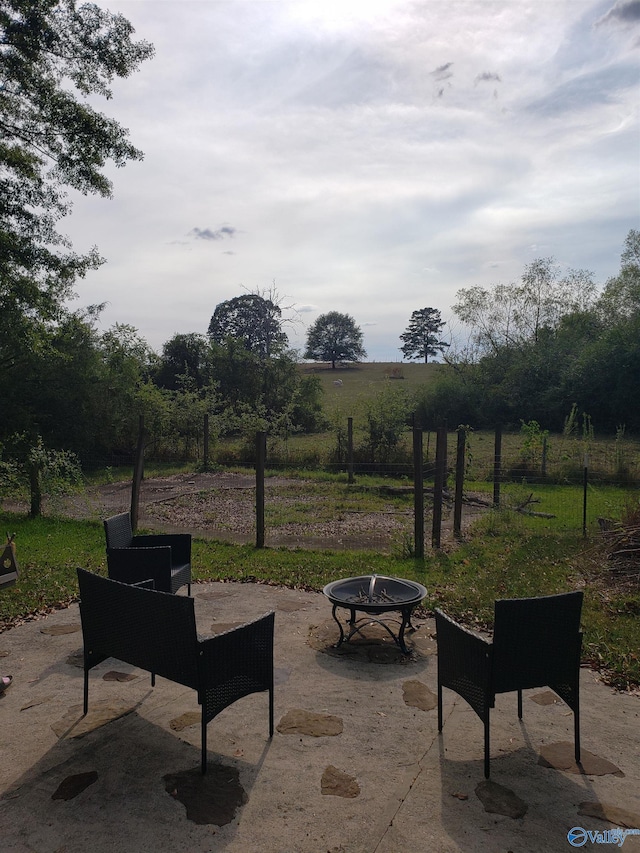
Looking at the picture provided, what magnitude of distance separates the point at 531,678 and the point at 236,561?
5.49 metres

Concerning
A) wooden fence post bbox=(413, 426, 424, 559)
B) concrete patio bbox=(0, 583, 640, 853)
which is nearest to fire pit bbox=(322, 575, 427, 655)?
concrete patio bbox=(0, 583, 640, 853)

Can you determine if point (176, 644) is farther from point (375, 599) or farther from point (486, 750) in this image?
point (375, 599)

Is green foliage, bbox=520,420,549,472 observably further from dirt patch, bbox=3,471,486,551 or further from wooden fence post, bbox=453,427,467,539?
wooden fence post, bbox=453,427,467,539

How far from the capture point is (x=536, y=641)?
11.3 feet

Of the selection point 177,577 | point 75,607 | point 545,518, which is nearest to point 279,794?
point 177,577

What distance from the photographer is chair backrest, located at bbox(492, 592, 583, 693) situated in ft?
11.0

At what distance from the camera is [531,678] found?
3441 mm

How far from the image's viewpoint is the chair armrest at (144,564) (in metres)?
5.29

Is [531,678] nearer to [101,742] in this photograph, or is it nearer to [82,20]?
[101,742]

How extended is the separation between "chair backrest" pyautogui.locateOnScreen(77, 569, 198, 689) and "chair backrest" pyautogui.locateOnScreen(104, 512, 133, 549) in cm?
183

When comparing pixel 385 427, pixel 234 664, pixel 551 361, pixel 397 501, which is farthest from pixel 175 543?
pixel 551 361

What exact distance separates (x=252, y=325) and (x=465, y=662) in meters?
40.0

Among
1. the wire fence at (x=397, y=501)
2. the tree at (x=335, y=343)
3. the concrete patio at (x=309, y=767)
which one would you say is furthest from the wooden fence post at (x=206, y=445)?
the tree at (x=335, y=343)

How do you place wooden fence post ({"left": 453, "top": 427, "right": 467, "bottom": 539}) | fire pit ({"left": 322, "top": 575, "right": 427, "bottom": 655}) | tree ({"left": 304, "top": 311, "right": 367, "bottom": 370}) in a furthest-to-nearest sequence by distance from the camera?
tree ({"left": 304, "top": 311, "right": 367, "bottom": 370})
wooden fence post ({"left": 453, "top": 427, "right": 467, "bottom": 539})
fire pit ({"left": 322, "top": 575, "right": 427, "bottom": 655})
